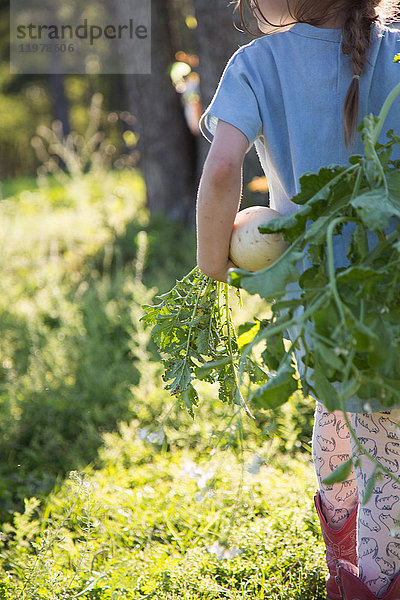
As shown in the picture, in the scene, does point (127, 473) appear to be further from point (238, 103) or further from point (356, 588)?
point (238, 103)

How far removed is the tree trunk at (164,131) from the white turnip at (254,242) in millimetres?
4506

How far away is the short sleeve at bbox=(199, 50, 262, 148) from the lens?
4.73 ft

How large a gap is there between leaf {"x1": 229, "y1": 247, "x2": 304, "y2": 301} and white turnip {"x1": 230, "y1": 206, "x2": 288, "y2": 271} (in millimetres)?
278

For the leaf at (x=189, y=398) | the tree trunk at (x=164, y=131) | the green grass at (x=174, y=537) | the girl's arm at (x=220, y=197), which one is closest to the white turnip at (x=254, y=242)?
the girl's arm at (x=220, y=197)

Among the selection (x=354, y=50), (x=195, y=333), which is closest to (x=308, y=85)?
(x=354, y=50)

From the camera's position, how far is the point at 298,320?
1.09 meters

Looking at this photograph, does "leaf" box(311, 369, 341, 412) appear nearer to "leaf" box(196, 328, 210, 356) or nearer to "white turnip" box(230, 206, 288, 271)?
"white turnip" box(230, 206, 288, 271)

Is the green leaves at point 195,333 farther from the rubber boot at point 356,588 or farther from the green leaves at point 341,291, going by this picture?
the rubber boot at point 356,588

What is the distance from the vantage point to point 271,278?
46.3 inches

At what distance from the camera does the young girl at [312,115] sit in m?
1.47

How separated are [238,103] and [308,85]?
0.19 m

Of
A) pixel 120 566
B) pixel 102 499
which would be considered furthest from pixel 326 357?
pixel 102 499

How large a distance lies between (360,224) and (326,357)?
28 centimetres

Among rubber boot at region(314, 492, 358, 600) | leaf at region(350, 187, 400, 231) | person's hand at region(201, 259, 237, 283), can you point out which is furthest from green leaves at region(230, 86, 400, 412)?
rubber boot at region(314, 492, 358, 600)
